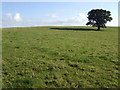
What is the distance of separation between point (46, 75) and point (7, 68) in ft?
11.6

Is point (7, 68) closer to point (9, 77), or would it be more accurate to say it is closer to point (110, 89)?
point (9, 77)

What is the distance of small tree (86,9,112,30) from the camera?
7381 cm

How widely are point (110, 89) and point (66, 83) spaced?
2539 mm

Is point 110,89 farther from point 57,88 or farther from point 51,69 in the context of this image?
point 51,69

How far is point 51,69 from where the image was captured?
9.19 meters

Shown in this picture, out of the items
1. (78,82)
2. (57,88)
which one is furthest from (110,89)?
(57,88)

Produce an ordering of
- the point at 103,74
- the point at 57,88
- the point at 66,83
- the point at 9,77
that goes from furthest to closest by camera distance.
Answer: the point at 103,74 < the point at 9,77 < the point at 66,83 < the point at 57,88

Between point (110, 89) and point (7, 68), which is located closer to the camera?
point (110, 89)

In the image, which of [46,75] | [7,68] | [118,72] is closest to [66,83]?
[46,75]

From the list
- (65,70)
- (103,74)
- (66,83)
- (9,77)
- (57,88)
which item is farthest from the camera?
(65,70)

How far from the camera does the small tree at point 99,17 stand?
73.8m

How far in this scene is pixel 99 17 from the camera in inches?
2908

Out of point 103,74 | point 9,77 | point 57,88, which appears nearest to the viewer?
point 57,88

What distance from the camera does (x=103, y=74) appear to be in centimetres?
848
